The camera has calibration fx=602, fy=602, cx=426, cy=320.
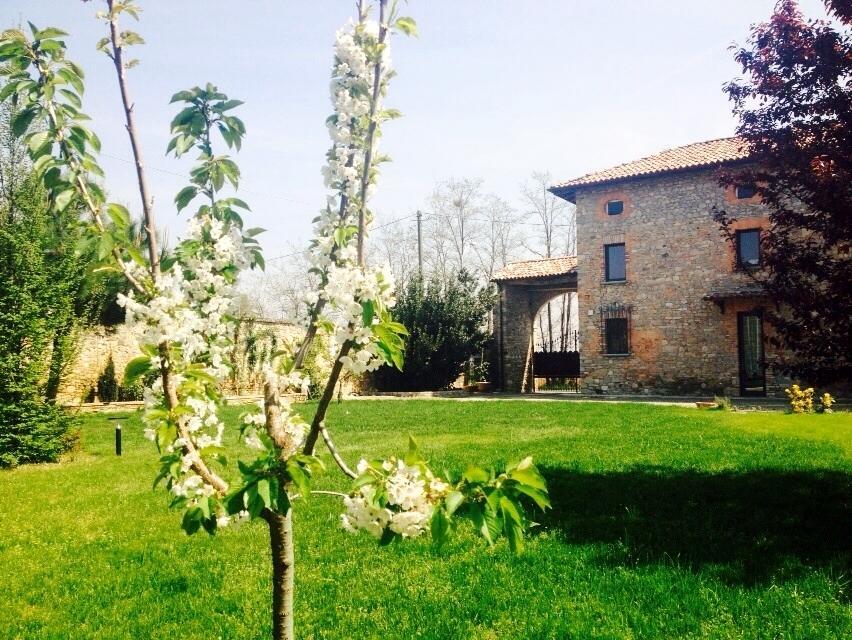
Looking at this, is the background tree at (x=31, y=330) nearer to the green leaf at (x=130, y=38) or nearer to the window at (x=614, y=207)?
the green leaf at (x=130, y=38)

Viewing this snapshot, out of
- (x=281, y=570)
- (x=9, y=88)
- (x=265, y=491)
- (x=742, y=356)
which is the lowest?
(x=281, y=570)

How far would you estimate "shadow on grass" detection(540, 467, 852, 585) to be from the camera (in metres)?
3.95

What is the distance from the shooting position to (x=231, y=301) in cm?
211

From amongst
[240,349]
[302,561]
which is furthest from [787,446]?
[240,349]

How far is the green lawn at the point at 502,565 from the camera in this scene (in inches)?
126

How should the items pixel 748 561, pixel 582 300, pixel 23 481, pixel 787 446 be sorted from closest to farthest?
pixel 748 561
pixel 23 481
pixel 787 446
pixel 582 300

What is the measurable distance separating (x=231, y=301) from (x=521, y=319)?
21.7 meters

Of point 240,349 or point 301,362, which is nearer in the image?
point 301,362

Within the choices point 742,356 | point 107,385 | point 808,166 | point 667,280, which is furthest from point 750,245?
point 107,385

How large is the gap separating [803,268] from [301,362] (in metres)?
5.16

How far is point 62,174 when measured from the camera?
181 cm

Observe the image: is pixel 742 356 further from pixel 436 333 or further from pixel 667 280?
pixel 436 333

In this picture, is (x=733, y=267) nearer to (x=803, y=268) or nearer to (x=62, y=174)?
(x=803, y=268)

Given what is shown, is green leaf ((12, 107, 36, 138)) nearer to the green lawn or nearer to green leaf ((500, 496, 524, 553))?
green leaf ((500, 496, 524, 553))
